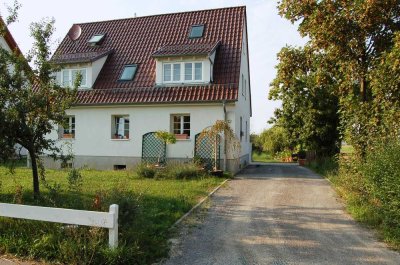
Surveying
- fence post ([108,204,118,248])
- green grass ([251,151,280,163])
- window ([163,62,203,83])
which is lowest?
fence post ([108,204,118,248])

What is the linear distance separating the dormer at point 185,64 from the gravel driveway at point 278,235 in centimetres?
819

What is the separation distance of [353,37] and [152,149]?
10.5 meters

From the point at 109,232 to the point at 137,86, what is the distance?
14.0 metres

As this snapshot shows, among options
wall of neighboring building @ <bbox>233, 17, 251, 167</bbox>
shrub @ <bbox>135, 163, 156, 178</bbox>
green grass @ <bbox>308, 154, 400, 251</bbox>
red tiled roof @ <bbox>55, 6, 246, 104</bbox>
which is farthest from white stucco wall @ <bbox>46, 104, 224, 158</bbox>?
green grass @ <bbox>308, 154, 400, 251</bbox>

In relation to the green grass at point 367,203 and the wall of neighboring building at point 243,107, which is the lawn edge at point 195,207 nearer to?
the green grass at point 367,203

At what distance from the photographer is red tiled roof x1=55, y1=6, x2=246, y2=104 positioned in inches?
720

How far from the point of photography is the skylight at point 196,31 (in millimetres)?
20734

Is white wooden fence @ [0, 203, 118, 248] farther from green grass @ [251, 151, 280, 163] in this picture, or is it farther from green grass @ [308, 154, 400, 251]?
green grass @ [251, 151, 280, 163]

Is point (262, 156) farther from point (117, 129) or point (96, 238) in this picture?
point (96, 238)

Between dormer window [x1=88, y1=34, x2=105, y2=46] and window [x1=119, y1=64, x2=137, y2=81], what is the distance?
3.56m

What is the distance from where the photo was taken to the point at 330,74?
13805 millimetres

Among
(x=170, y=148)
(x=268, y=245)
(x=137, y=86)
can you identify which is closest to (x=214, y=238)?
(x=268, y=245)

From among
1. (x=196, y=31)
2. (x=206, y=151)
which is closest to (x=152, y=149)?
(x=206, y=151)

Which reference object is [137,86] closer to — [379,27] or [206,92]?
[206,92]
